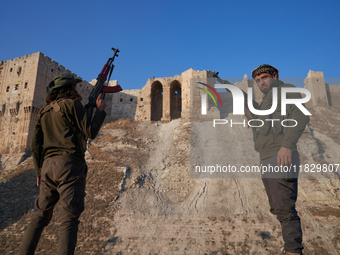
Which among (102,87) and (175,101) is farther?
(175,101)

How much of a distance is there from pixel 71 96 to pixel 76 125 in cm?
59

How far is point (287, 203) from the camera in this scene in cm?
366

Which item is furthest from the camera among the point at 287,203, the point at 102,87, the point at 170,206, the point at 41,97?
the point at 41,97

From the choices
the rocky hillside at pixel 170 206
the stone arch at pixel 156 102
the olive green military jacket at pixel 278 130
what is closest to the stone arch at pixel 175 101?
the stone arch at pixel 156 102

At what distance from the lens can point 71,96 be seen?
404 cm

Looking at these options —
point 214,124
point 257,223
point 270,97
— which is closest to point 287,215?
point 270,97

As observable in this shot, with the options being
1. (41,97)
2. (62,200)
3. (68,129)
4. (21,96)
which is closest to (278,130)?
(68,129)

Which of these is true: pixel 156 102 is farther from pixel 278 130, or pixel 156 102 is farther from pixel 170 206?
pixel 278 130

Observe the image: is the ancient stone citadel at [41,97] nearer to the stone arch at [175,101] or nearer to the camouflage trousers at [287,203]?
the stone arch at [175,101]

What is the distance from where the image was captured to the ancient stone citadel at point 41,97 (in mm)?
25125

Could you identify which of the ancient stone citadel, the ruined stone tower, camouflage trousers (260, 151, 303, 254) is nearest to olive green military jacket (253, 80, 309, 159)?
camouflage trousers (260, 151, 303, 254)

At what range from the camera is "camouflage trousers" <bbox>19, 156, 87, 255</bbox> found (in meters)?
3.23

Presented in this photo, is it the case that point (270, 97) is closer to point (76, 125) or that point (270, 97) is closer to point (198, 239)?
point (76, 125)

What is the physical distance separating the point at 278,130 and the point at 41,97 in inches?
1091
